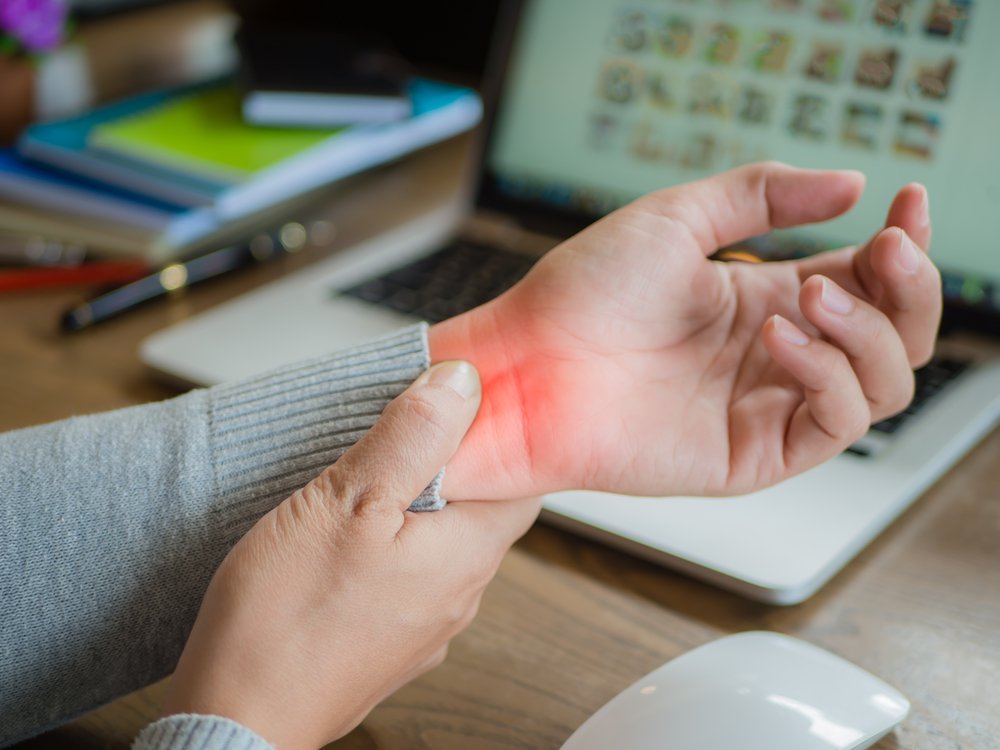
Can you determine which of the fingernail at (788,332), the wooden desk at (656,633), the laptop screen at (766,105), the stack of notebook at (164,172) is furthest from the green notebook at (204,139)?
the fingernail at (788,332)

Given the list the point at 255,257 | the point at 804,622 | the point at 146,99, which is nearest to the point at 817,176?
the point at 804,622

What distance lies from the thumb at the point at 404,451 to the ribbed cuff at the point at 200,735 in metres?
0.10

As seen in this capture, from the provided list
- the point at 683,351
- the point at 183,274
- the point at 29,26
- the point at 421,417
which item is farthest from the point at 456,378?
the point at 29,26

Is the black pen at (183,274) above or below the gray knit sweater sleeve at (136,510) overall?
below

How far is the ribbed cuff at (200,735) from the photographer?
369 mm

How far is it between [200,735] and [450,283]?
0.49m

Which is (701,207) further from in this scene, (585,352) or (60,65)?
(60,65)

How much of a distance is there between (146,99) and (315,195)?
215 mm

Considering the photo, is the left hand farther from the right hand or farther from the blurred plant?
the blurred plant

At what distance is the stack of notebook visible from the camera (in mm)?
888

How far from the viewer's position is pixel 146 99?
1064 millimetres

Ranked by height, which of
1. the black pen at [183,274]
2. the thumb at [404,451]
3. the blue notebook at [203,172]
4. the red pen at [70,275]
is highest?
the thumb at [404,451]

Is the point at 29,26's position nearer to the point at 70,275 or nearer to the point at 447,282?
the point at 70,275

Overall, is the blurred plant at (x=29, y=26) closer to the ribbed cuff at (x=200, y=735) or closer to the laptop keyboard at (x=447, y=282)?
the laptop keyboard at (x=447, y=282)
